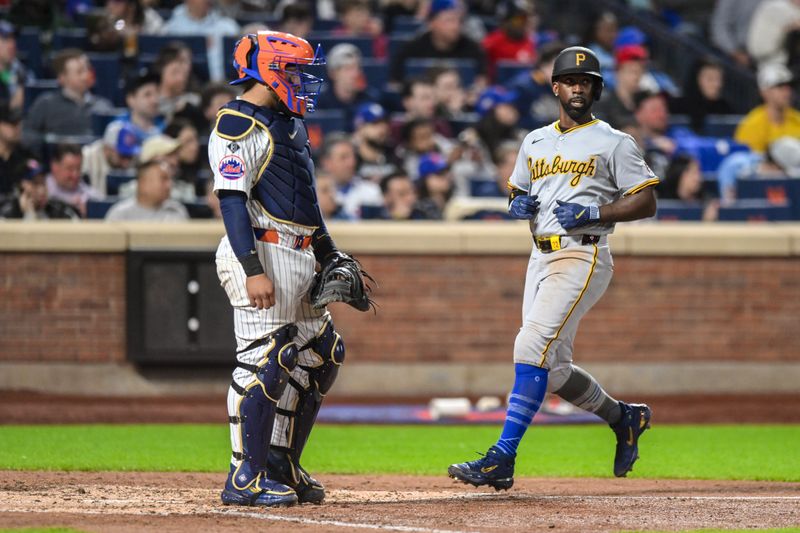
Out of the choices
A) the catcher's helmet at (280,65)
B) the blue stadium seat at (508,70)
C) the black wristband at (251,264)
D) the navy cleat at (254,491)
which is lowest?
the navy cleat at (254,491)

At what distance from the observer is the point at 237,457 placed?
20.2 ft

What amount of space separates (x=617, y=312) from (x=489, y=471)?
5.90 m

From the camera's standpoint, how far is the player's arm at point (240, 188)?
19.5ft

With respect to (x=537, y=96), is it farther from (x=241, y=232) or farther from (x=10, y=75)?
(x=241, y=232)

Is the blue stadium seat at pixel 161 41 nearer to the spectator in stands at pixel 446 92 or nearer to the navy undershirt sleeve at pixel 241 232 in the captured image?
the spectator in stands at pixel 446 92

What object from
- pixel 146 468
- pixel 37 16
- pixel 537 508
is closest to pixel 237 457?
pixel 537 508

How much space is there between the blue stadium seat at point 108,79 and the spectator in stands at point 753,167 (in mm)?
5854

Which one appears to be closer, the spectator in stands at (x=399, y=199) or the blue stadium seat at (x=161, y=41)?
the spectator in stands at (x=399, y=199)

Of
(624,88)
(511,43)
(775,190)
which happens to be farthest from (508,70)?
(775,190)

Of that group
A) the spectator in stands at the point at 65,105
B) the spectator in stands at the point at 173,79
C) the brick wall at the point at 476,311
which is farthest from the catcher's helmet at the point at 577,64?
the spectator in stands at the point at 65,105

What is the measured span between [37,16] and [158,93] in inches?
76.6

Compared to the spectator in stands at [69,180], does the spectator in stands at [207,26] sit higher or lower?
higher

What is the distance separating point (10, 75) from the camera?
42.0 feet

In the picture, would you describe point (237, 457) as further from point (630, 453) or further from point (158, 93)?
point (158, 93)
